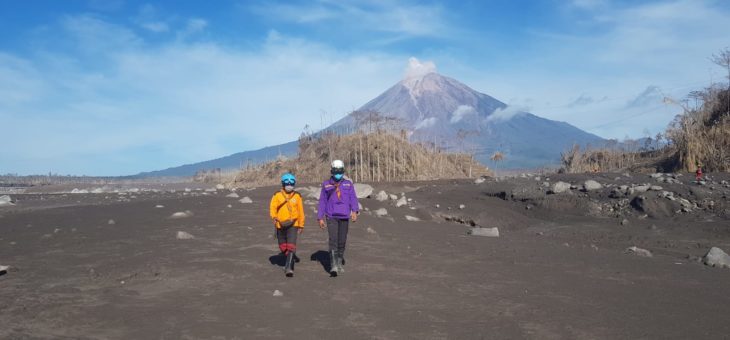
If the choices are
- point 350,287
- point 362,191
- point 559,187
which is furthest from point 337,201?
point 362,191

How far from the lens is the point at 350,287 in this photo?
A: 6.50 m

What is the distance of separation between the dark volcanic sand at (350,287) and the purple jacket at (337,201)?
0.79 m

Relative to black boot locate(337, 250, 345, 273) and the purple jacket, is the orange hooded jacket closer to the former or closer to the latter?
the purple jacket

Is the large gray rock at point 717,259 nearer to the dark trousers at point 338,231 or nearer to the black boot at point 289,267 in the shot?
the dark trousers at point 338,231

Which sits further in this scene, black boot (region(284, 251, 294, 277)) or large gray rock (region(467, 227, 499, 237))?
large gray rock (region(467, 227, 499, 237))

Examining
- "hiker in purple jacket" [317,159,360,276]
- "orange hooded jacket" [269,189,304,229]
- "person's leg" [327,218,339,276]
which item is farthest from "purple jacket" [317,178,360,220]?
"orange hooded jacket" [269,189,304,229]

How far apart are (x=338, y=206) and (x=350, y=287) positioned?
1515 millimetres

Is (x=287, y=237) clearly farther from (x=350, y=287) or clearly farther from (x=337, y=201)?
(x=350, y=287)

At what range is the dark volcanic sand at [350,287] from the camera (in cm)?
482

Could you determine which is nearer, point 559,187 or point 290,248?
point 290,248

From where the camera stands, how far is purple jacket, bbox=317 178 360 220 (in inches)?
303

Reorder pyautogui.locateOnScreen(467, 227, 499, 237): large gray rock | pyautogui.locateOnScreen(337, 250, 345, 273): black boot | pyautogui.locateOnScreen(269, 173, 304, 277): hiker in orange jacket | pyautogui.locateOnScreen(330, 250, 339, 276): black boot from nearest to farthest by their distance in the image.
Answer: pyautogui.locateOnScreen(330, 250, 339, 276): black boot
pyautogui.locateOnScreen(337, 250, 345, 273): black boot
pyautogui.locateOnScreen(269, 173, 304, 277): hiker in orange jacket
pyautogui.locateOnScreen(467, 227, 499, 237): large gray rock

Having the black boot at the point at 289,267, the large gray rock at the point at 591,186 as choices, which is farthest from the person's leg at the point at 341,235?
the large gray rock at the point at 591,186

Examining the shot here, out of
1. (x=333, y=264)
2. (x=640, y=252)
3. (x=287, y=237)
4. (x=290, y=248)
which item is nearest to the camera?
(x=333, y=264)
